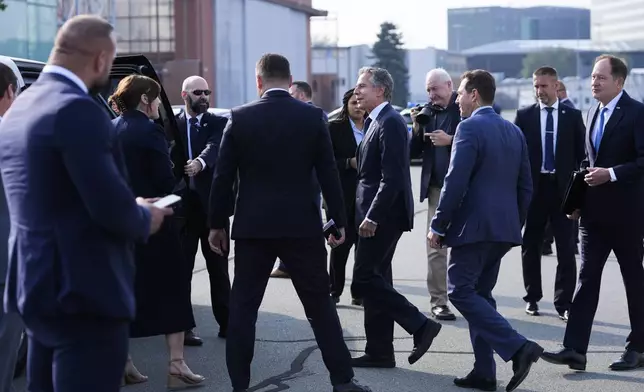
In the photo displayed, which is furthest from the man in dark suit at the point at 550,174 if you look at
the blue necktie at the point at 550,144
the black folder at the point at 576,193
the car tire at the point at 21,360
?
the car tire at the point at 21,360

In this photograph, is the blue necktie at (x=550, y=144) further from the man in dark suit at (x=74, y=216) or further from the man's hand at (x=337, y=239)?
the man in dark suit at (x=74, y=216)

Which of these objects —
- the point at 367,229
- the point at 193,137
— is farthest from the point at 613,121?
the point at 193,137

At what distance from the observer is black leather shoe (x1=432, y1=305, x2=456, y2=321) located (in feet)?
29.8

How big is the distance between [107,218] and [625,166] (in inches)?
165

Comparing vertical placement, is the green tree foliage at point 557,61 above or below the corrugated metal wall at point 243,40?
above

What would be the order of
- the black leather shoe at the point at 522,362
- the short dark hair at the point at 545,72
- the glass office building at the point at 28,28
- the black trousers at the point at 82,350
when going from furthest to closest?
the glass office building at the point at 28,28, the short dark hair at the point at 545,72, the black leather shoe at the point at 522,362, the black trousers at the point at 82,350

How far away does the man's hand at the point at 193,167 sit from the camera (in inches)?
320

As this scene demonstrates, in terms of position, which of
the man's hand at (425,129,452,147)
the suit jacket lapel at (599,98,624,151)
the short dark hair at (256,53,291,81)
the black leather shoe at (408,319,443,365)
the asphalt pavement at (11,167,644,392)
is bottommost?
the asphalt pavement at (11,167,644,392)

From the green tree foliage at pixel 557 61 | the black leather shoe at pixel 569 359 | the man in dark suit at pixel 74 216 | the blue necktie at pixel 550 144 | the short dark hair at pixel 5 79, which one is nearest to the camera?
the man in dark suit at pixel 74 216

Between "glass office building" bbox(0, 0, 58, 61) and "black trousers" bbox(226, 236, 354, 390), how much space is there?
28.1m

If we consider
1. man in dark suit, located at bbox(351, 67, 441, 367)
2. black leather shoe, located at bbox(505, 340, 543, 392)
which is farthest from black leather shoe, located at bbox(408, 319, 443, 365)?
black leather shoe, located at bbox(505, 340, 543, 392)

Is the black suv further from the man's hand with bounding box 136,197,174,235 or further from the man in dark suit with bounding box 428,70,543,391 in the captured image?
the man's hand with bounding box 136,197,174,235

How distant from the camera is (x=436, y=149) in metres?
9.25

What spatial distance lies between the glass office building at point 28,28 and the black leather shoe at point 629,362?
28.2 meters
